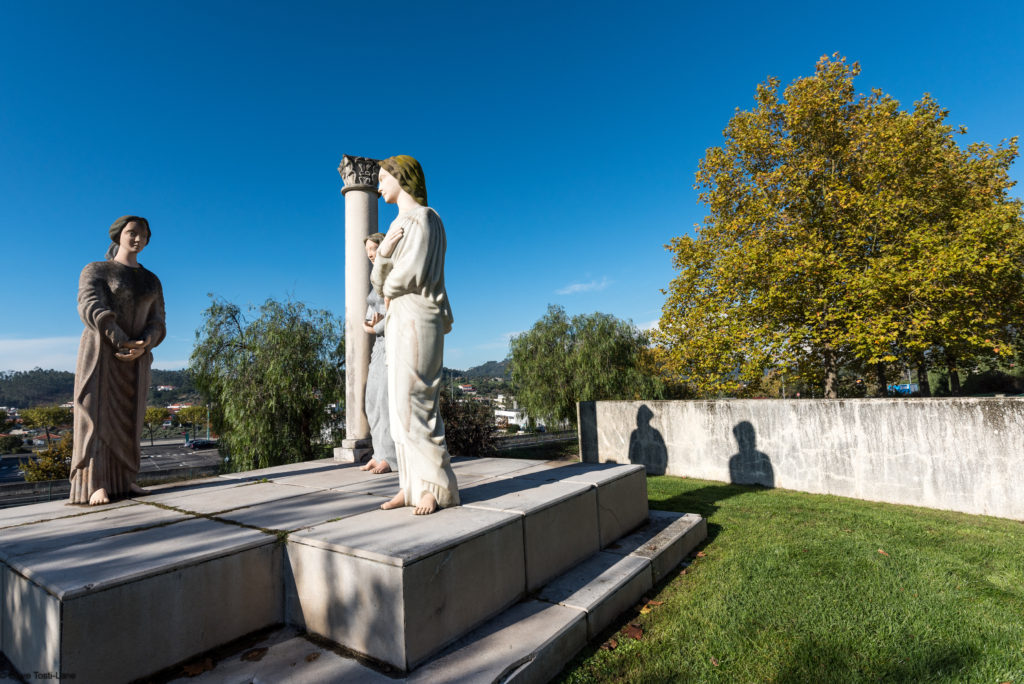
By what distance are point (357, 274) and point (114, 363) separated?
4212 millimetres

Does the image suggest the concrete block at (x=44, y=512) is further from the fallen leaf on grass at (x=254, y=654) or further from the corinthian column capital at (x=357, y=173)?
the corinthian column capital at (x=357, y=173)

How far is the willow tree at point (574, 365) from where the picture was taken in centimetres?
1959

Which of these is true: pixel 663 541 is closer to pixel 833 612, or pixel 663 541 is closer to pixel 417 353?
pixel 833 612

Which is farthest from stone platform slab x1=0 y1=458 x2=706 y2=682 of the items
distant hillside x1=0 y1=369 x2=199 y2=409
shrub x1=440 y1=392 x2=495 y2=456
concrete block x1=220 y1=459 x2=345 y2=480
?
distant hillside x1=0 y1=369 x2=199 y2=409

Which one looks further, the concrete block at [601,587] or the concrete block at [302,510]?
the concrete block at [302,510]

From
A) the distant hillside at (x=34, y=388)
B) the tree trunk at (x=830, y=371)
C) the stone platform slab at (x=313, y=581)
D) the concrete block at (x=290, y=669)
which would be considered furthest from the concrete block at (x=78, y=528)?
the distant hillside at (x=34, y=388)

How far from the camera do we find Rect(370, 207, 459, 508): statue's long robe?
3389mm

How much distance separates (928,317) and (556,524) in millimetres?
11092

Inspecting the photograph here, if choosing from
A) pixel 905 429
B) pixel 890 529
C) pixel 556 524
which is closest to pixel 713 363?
pixel 905 429

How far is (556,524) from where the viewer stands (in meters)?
3.58

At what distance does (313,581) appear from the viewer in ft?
9.14

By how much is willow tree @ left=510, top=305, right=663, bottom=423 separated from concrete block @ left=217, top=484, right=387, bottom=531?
51.7ft

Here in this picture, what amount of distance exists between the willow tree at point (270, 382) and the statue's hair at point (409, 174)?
1112 cm

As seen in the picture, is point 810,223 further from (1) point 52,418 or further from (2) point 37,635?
(1) point 52,418
